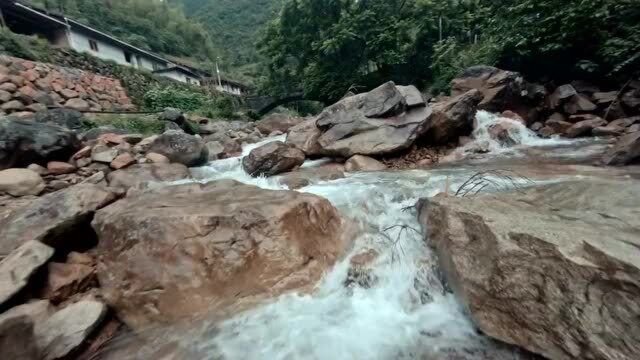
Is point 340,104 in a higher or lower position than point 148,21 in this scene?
lower

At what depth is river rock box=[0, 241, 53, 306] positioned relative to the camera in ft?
9.45

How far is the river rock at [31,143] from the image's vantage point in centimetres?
616

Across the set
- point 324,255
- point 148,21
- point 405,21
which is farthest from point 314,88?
point 148,21

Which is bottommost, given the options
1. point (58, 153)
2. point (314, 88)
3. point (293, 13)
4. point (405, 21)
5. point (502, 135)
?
point (502, 135)

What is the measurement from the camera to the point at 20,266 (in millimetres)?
3092

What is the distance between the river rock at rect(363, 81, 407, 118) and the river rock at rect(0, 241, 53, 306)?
22.0 ft

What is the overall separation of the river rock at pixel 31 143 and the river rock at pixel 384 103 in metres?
6.48

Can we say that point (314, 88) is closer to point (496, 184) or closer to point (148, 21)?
point (496, 184)

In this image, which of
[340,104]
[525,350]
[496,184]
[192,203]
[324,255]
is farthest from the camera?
[340,104]

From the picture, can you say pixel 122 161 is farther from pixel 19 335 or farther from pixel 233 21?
pixel 233 21

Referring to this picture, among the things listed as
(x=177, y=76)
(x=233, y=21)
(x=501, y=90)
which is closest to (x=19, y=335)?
(x=501, y=90)

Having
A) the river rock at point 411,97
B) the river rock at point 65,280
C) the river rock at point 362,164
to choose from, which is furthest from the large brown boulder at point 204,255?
the river rock at point 411,97

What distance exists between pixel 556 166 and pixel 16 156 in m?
9.56

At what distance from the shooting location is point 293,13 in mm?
17344
